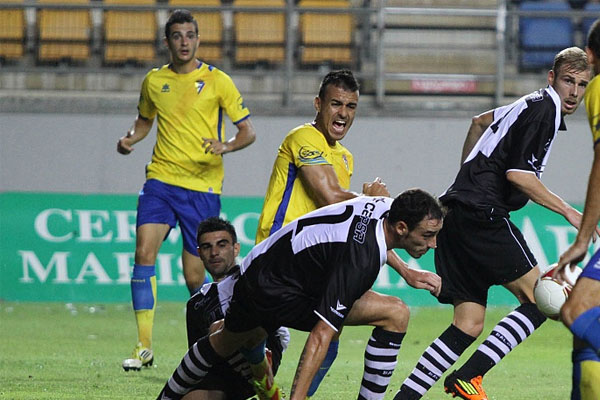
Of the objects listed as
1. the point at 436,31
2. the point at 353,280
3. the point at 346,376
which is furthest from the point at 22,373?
the point at 436,31

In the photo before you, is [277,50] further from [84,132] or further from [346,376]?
[346,376]

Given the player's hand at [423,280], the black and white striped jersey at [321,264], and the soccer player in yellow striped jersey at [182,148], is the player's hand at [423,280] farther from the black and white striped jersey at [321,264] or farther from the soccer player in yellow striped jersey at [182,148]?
the soccer player in yellow striped jersey at [182,148]

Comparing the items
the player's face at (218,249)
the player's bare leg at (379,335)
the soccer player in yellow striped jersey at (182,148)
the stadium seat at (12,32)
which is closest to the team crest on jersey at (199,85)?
the soccer player in yellow striped jersey at (182,148)

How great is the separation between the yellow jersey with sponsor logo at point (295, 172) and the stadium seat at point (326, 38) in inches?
310

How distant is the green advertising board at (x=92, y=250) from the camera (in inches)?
464

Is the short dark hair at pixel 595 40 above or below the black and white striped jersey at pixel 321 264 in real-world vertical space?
above

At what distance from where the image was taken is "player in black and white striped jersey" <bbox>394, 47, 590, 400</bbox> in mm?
6156

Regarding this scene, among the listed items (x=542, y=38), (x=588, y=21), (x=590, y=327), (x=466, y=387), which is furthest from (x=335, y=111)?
(x=588, y=21)

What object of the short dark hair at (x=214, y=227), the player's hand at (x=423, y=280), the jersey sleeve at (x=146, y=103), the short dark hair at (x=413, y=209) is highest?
the jersey sleeve at (x=146, y=103)

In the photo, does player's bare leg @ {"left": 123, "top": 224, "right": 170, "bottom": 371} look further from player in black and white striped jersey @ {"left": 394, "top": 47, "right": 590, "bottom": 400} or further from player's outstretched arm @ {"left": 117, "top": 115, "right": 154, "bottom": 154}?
player in black and white striped jersey @ {"left": 394, "top": 47, "right": 590, "bottom": 400}

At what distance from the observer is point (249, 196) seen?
12.7 m

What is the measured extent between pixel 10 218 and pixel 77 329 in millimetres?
2290

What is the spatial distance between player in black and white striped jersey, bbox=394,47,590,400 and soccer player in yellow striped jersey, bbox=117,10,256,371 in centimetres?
246

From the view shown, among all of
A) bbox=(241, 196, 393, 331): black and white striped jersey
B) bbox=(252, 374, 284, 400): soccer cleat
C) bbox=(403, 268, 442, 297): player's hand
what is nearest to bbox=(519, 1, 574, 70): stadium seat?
bbox=(403, 268, 442, 297): player's hand
